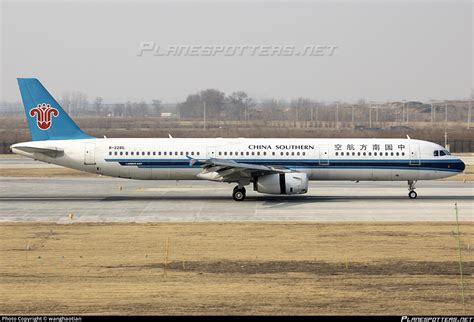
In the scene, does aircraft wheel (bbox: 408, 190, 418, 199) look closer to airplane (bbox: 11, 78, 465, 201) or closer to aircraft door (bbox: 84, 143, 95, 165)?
airplane (bbox: 11, 78, 465, 201)

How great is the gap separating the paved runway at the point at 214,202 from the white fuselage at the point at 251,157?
151cm

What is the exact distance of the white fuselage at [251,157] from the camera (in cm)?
3872

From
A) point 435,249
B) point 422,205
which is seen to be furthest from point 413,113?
point 435,249

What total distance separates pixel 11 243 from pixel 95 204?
448 inches

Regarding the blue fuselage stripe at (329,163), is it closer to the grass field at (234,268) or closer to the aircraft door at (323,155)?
the aircraft door at (323,155)

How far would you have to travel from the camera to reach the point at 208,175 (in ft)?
124

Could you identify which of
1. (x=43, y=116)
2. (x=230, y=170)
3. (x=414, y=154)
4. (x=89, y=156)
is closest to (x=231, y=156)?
(x=230, y=170)

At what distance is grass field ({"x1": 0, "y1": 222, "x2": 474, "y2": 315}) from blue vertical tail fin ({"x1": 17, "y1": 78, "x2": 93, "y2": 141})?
10469 millimetres

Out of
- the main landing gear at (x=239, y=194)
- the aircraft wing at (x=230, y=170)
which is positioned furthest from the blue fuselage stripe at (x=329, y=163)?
the main landing gear at (x=239, y=194)

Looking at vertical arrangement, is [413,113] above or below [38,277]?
above

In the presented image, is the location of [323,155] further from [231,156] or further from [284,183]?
[231,156]

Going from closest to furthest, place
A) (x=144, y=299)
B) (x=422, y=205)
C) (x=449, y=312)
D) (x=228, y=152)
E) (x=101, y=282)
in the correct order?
1. (x=449, y=312)
2. (x=144, y=299)
3. (x=101, y=282)
4. (x=422, y=205)
5. (x=228, y=152)

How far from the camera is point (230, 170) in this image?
3722 centimetres

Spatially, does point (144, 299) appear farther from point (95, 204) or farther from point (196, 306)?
point (95, 204)
